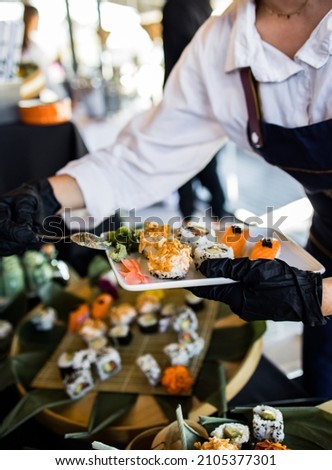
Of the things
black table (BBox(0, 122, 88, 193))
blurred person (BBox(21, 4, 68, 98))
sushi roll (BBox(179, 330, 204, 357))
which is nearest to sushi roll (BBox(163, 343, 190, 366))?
sushi roll (BBox(179, 330, 204, 357))

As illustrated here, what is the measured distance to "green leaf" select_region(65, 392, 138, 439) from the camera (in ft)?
3.63

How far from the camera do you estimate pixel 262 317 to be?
0.84m

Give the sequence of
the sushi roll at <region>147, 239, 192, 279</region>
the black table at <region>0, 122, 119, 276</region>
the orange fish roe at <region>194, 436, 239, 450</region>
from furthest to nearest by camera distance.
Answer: the black table at <region>0, 122, 119, 276</region> → the sushi roll at <region>147, 239, 192, 279</region> → the orange fish roe at <region>194, 436, 239, 450</region>

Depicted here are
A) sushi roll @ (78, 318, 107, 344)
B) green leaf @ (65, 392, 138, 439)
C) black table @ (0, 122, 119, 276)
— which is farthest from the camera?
black table @ (0, 122, 119, 276)

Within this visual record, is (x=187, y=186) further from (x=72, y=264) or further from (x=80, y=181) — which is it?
(x=80, y=181)

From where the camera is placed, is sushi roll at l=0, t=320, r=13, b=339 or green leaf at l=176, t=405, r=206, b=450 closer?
green leaf at l=176, t=405, r=206, b=450

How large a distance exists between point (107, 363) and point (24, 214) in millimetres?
495

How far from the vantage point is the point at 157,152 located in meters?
1.38

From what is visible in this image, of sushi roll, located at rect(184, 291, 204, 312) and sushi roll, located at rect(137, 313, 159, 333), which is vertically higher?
sushi roll, located at rect(184, 291, 204, 312)

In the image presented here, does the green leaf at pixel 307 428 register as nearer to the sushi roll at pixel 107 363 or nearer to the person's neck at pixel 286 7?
the sushi roll at pixel 107 363

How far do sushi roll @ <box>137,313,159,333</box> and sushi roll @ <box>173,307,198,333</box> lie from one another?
8 cm

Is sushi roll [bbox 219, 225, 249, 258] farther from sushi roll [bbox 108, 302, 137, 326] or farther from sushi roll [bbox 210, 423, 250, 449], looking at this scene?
sushi roll [bbox 108, 302, 137, 326]

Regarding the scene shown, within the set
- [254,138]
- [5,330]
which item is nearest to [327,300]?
[254,138]

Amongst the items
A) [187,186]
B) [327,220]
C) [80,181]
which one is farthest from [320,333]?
[187,186]
